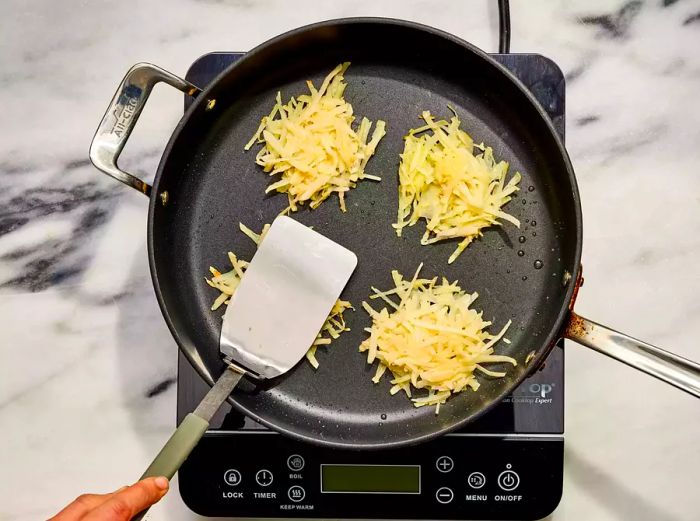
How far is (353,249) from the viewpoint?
3.05ft

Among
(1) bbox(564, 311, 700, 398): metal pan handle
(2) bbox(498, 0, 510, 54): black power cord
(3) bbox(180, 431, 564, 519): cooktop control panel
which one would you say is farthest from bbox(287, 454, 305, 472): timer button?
(2) bbox(498, 0, 510, 54): black power cord

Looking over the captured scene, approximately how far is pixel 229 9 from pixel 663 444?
0.80m

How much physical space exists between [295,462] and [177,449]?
0.72 ft

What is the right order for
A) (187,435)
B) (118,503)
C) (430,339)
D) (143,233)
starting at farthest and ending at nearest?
(143,233) < (430,339) < (187,435) < (118,503)

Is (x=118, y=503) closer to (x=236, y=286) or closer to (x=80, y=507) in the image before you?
(x=80, y=507)

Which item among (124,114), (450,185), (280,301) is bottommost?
(280,301)

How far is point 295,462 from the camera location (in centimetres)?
95

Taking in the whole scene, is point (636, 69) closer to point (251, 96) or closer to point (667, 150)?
point (667, 150)

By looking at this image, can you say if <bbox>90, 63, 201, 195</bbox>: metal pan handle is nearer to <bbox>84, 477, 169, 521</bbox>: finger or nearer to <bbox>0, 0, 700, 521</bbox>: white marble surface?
<bbox>0, 0, 700, 521</bbox>: white marble surface

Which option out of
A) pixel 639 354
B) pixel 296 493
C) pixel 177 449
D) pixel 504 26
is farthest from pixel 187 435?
pixel 504 26

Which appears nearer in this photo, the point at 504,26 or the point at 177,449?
the point at 177,449

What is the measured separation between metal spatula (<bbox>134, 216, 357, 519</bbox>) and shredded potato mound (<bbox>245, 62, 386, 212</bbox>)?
0.05m

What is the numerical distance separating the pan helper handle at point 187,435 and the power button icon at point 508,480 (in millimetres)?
350

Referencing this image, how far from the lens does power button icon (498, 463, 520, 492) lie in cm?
94
